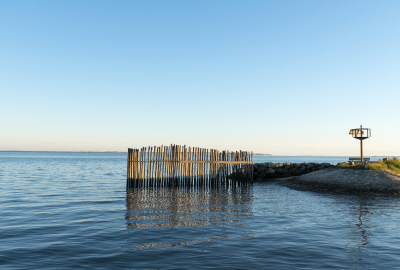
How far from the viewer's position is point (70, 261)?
5.97 metres

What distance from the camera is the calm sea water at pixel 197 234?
6031 millimetres

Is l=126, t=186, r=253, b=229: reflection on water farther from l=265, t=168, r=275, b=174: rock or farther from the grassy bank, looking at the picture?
l=265, t=168, r=275, b=174: rock

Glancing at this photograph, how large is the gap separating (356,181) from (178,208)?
39.1ft

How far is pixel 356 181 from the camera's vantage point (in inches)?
691

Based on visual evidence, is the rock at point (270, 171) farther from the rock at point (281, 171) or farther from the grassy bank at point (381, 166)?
the grassy bank at point (381, 166)

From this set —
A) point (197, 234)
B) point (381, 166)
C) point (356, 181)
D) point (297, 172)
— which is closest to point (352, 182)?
point (356, 181)

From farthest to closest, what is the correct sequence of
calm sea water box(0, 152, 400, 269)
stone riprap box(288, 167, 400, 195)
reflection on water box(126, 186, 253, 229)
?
stone riprap box(288, 167, 400, 195)
reflection on water box(126, 186, 253, 229)
calm sea water box(0, 152, 400, 269)

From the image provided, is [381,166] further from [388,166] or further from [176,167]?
[176,167]

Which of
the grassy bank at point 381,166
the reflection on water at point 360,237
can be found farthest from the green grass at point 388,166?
the reflection on water at point 360,237

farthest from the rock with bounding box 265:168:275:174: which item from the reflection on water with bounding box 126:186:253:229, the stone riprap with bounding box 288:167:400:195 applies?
A: the reflection on water with bounding box 126:186:253:229

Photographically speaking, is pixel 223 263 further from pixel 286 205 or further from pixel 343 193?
pixel 343 193

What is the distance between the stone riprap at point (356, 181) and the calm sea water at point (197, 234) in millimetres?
2982

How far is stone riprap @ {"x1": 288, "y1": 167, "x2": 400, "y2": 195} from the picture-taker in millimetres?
16625

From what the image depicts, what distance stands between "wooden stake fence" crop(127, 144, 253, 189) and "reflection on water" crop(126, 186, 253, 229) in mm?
670
